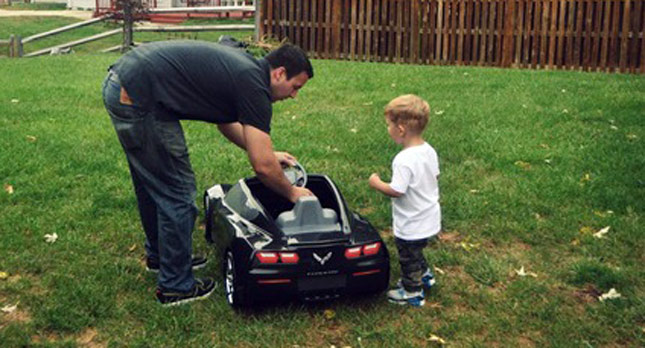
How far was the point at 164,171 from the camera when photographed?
12.9ft

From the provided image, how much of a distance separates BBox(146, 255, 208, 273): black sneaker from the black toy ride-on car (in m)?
0.51

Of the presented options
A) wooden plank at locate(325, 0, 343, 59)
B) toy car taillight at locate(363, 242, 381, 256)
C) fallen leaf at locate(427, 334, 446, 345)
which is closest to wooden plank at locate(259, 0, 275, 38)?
wooden plank at locate(325, 0, 343, 59)

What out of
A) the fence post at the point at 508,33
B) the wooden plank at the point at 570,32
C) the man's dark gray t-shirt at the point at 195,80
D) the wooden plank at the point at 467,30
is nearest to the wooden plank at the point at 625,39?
the wooden plank at the point at 570,32

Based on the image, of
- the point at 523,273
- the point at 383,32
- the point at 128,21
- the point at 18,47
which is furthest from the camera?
the point at 128,21

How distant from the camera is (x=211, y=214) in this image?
4793 millimetres

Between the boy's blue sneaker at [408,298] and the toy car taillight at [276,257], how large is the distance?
69 centimetres

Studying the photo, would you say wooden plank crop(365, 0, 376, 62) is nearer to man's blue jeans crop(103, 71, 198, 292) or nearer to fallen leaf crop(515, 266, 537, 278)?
fallen leaf crop(515, 266, 537, 278)

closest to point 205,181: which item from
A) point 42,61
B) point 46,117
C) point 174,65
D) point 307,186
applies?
point 307,186

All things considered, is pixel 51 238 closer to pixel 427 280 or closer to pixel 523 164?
pixel 427 280

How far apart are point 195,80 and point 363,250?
1.25 meters

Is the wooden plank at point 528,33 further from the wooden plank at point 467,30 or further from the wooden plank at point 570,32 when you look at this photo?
the wooden plank at point 467,30

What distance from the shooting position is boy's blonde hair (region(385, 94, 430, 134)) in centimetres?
395

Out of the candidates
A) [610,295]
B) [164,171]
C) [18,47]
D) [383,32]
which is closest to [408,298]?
[610,295]

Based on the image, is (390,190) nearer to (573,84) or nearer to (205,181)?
(205,181)
